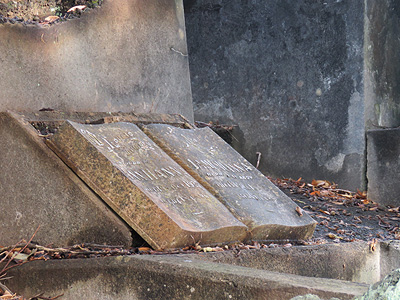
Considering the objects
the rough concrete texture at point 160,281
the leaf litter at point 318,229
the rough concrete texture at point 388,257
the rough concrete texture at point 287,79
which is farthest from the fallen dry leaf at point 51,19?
the rough concrete texture at point 287,79

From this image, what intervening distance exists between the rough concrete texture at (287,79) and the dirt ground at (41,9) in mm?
3096

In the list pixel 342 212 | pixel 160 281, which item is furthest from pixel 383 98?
pixel 160 281

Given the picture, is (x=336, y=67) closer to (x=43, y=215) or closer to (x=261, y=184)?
(x=261, y=184)

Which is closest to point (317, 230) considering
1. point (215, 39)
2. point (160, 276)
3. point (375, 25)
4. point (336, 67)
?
point (160, 276)

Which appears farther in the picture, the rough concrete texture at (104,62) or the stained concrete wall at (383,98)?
the stained concrete wall at (383,98)

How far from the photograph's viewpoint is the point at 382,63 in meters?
6.61

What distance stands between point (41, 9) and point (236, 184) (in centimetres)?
186

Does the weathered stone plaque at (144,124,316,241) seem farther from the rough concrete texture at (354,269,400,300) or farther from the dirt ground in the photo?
the rough concrete texture at (354,269,400,300)

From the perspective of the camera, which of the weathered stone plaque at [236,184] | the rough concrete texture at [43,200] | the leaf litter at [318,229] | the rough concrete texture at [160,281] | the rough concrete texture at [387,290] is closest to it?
the rough concrete texture at [387,290]

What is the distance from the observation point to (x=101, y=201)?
3.02 meters

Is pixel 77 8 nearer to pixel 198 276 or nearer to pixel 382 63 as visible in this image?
pixel 198 276

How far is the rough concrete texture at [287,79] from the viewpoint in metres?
6.42

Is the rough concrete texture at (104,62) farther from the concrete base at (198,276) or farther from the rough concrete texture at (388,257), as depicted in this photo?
the rough concrete texture at (388,257)

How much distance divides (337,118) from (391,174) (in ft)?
2.80
